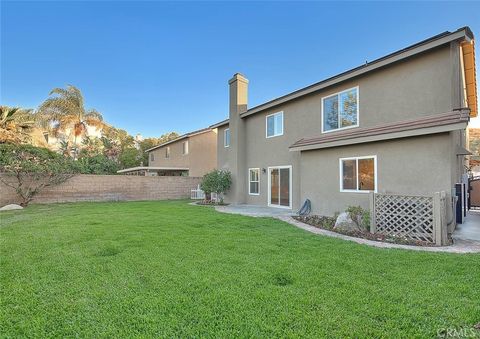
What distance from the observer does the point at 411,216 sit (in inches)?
292

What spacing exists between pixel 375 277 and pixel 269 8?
1439 cm

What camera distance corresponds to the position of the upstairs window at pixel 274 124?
586 inches

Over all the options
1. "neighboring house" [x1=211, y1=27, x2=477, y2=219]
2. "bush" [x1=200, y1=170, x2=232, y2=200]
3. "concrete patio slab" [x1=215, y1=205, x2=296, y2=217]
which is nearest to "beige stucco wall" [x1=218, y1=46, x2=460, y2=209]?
"neighboring house" [x1=211, y1=27, x2=477, y2=219]

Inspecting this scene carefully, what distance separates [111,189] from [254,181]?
31.8 ft

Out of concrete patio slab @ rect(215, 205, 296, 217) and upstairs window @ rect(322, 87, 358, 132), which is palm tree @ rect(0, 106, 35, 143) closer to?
concrete patio slab @ rect(215, 205, 296, 217)

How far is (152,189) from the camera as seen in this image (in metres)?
19.5

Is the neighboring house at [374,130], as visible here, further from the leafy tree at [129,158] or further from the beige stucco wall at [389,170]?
the leafy tree at [129,158]

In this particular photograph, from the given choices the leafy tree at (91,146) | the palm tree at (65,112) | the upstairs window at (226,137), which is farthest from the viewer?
the leafy tree at (91,146)

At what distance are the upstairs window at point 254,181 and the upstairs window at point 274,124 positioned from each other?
2425 mm

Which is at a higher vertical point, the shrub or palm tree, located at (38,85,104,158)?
palm tree, located at (38,85,104,158)

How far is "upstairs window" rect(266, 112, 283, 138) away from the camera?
1489 centimetres

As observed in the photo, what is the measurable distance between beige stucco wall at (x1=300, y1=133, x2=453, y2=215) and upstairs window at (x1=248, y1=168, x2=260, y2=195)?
4380mm

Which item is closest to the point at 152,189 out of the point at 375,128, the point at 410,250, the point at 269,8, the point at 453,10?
the point at 269,8

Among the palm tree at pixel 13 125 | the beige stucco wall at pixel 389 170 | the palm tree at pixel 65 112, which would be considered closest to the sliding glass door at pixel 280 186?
the beige stucco wall at pixel 389 170
